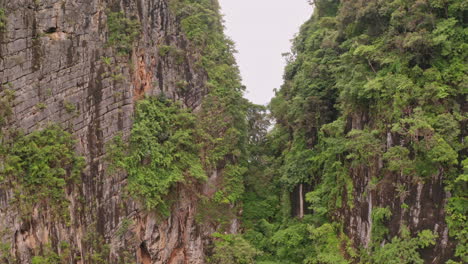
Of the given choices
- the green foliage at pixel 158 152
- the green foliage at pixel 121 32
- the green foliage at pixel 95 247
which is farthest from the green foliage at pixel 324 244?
the green foliage at pixel 121 32

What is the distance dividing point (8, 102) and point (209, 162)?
865cm

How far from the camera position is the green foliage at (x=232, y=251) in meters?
17.4

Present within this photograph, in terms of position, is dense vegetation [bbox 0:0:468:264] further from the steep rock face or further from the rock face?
the rock face

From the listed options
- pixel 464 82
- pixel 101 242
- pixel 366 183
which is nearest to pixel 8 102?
pixel 101 242

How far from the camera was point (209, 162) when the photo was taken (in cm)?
1870

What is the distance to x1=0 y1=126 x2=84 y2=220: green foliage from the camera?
12.2 metres

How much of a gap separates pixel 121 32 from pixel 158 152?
15.8 feet

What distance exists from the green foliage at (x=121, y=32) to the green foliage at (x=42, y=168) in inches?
164

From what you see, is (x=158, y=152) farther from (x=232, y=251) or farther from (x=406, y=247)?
(x=406, y=247)

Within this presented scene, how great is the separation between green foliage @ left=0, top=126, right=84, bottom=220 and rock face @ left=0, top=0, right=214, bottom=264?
341 millimetres

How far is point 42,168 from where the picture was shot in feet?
42.3

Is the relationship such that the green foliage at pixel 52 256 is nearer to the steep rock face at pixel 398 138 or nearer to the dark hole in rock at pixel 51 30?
the dark hole in rock at pixel 51 30

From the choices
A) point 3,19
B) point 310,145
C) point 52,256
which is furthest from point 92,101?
point 310,145

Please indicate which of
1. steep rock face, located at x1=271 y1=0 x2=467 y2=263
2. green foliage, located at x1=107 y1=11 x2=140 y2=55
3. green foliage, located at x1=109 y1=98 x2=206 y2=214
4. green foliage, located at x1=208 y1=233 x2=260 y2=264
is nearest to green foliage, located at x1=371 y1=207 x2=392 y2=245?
steep rock face, located at x1=271 y1=0 x2=467 y2=263
